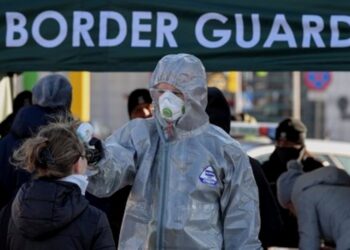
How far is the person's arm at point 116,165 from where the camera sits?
3.91 meters

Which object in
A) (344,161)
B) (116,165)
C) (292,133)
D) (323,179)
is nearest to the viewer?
(116,165)

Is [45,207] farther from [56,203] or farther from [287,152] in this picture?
[287,152]

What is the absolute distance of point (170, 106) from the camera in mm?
4035

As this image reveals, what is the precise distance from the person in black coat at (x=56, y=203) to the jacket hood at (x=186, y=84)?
1.90ft

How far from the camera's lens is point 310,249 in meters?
5.16

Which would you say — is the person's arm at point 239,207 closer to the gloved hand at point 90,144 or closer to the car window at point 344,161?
the gloved hand at point 90,144

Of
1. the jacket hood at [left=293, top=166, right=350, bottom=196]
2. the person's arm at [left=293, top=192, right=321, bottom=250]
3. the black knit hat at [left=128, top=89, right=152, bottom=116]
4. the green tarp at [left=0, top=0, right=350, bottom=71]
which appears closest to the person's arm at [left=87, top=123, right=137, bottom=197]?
the green tarp at [left=0, top=0, right=350, bottom=71]

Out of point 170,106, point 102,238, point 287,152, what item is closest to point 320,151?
point 287,152

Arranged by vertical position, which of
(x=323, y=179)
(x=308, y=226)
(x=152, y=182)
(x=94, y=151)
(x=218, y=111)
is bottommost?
(x=308, y=226)

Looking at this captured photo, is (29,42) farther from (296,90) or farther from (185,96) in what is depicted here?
(296,90)

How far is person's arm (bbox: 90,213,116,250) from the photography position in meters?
3.69

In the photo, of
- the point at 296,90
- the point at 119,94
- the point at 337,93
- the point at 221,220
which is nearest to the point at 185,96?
the point at 221,220

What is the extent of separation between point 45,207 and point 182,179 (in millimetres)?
688

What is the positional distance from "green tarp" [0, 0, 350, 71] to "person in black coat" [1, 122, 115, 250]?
154 cm
